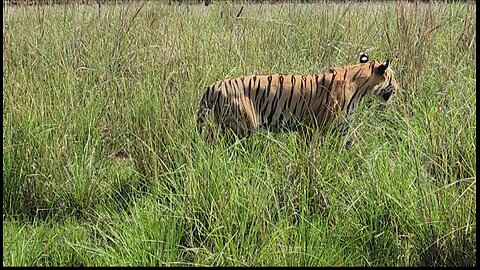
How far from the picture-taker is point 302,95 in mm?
3482

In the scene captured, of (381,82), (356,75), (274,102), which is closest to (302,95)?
(274,102)

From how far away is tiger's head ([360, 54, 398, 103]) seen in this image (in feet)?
11.6

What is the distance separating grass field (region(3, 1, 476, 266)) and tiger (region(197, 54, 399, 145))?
13cm

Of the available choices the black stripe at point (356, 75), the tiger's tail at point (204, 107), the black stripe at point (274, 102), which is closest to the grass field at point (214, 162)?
the tiger's tail at point (204, 107)

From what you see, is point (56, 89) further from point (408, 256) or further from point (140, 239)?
point (408, 256)

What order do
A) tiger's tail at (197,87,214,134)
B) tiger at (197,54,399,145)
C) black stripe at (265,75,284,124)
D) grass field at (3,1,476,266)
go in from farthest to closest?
black stripe at (265,75,284,124), tiger at (197,54,399,145), tiger's tail at (197,87,214,134), grass field at (3,1,476,266)

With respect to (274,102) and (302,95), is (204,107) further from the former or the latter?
(302,95)

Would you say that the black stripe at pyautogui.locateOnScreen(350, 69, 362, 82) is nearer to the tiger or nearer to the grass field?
the tiger

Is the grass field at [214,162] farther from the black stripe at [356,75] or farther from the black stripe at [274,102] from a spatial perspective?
the black stripe at [274,102]

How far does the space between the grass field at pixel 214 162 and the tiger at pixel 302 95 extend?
127 millimetres

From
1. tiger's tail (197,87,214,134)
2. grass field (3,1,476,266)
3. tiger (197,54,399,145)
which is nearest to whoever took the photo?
grass field (3,1,476,266)

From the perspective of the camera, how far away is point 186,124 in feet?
10.2

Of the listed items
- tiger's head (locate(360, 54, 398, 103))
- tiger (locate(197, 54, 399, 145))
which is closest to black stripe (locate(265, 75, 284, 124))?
tiger (locate(197, 54, 399, 145))

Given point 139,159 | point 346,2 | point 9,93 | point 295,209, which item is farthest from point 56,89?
point 346,2
